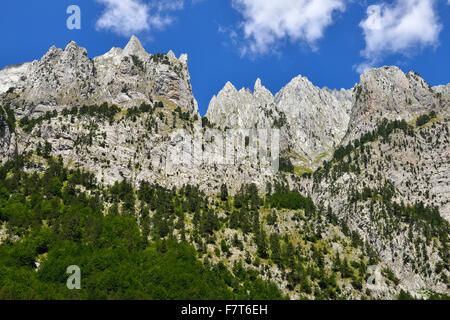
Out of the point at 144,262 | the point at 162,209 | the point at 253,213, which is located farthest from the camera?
the point at 253,213

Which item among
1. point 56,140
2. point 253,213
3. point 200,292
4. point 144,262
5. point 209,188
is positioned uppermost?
point 56,140

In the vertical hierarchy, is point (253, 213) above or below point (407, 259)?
above

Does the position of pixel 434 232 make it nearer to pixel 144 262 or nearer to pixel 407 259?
pixel 407 259

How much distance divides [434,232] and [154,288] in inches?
6064

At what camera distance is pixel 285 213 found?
183875 millimetres

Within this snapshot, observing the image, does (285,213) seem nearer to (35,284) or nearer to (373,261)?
(373,261)

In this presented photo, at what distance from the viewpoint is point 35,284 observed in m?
98.0

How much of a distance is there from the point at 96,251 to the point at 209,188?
284 ft

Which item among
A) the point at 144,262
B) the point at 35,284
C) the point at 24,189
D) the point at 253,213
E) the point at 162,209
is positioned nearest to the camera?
the point at 35,284

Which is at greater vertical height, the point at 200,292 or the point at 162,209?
the point at 162,209

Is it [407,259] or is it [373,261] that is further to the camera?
[407,259]

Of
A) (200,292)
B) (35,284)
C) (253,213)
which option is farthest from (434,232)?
(35,284)

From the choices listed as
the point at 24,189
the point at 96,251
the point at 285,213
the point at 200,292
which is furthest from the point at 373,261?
the point at 24,189

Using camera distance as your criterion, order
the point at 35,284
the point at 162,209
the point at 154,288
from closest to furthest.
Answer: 1. the point at 35,284
2. the point at 154,288
3. the point at 162,209
